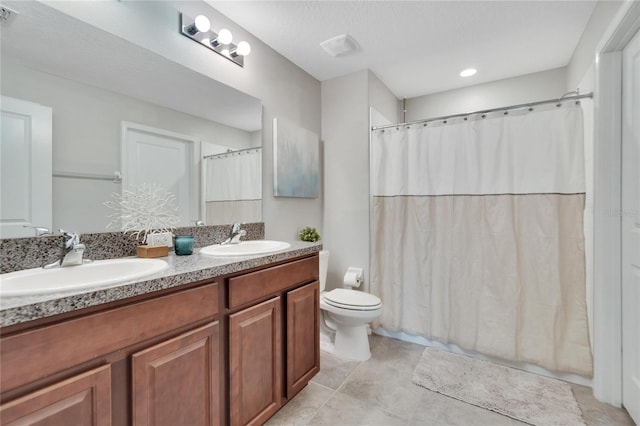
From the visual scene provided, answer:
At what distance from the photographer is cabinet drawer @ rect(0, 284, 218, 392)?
669mm

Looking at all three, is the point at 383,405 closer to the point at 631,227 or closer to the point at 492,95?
the point at 631,227

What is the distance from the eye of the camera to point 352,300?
209cm

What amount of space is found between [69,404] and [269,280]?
79cm

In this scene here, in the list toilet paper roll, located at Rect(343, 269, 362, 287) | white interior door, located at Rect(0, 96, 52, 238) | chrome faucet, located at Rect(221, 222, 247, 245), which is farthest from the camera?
toilet paper roll, located at Rect(343, 269, 362, 287)

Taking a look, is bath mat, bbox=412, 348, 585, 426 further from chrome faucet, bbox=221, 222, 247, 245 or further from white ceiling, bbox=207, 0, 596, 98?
white ceiling, bbox=207, 0, 596, 98

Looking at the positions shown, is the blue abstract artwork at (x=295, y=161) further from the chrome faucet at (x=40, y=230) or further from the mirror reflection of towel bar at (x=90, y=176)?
the chrome faucet at (x=40, y=230)

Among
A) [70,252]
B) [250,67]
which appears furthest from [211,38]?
[70,252]

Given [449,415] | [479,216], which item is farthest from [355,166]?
→ [449,415]

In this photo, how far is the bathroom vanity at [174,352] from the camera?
71cm

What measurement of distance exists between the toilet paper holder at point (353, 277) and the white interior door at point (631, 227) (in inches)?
63.7

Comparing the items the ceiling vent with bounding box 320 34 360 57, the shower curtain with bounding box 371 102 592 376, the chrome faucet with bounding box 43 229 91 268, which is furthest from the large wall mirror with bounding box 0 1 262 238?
the shower curtain with bounding box 371 102 592 376

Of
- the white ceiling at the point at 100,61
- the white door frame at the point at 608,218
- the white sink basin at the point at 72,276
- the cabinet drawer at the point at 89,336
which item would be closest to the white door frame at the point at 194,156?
the white ceiling at the point at 100,61

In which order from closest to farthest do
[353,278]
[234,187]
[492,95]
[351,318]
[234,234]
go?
[234,234] < [234,187] < [351,318] < [353,278] < [492,95]

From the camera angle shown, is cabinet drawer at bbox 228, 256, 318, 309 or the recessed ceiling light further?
the recessed ceiling light
